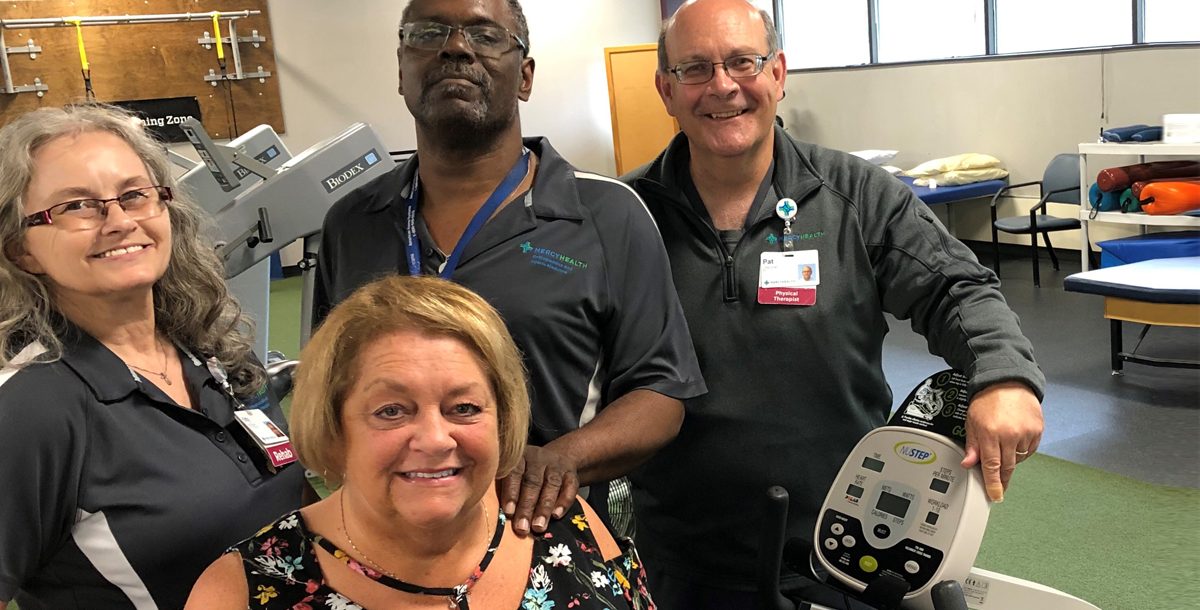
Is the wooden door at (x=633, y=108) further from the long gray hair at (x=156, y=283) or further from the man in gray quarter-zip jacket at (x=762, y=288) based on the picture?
the long gray hair at (x=156, y=283)

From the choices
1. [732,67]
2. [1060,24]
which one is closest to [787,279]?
[732,67]

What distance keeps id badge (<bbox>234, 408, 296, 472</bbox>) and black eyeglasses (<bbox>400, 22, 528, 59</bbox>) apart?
710 millimetres

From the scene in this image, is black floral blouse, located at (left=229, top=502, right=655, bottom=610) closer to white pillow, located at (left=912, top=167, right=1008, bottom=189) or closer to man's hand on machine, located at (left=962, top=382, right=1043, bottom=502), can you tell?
man's hand on machine, located at (left=962, top=382, right=1043, bottom=502)

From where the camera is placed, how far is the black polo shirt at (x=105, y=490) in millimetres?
1514

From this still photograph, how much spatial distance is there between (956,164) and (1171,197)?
87.5 inches

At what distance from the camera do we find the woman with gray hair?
1539mm

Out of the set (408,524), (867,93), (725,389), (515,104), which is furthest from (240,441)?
(867,93)

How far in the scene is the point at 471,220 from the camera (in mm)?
1847

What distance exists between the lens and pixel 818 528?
1741 mm

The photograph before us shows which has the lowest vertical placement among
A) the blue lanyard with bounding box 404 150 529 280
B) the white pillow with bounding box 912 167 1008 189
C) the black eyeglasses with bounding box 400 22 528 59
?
the white pillow with bounding box 912 167 1008 189

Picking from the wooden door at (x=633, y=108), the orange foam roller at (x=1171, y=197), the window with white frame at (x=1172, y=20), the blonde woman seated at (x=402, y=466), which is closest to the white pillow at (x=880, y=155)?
Result: the window with white frame at (x=1172, y=20)

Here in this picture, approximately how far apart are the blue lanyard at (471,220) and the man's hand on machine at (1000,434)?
86cm

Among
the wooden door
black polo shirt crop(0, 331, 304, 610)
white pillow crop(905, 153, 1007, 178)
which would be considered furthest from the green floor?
the wooden door

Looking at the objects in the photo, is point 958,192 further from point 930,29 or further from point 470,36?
point 470,36
